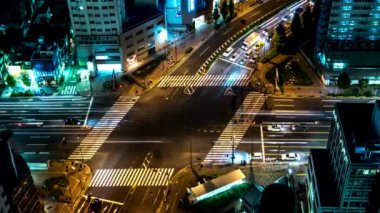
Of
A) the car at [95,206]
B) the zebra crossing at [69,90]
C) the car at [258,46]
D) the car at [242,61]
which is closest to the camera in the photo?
the car at [95,206]

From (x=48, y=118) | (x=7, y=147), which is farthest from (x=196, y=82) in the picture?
(x=7, y=147)

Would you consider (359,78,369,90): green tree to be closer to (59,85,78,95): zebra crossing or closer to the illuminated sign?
the illuminated sign

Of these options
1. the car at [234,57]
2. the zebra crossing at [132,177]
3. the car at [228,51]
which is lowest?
the zebra crossing at [132,177]

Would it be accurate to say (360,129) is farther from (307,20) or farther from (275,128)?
(307,20)

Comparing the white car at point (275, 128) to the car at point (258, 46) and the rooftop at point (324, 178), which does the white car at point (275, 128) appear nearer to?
the rooftop at point (324, 178)

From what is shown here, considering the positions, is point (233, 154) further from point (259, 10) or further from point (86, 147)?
point (259, 10)

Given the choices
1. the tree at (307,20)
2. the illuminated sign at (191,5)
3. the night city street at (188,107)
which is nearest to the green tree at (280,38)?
the night city street at (188,107)

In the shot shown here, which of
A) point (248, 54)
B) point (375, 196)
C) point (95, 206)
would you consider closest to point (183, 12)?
point (248, 54)
